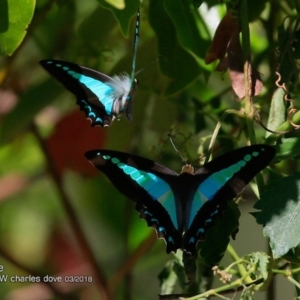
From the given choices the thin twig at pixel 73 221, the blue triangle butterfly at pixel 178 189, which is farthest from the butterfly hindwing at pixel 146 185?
the thin twig at pixel 73 221

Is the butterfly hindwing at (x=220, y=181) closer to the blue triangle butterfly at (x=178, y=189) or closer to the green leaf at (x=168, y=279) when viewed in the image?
the blue triangle butterfly at (x=178, y=189)

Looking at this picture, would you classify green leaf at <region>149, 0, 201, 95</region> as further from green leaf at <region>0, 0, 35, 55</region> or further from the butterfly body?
green leaf at <region>0, 0, 35, 55</region>

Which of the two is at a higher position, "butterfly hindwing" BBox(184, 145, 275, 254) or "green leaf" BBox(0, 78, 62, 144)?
"green leaf" BBox(0, 78, 62, 144)

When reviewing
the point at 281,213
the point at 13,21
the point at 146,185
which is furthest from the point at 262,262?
the point at 13,21

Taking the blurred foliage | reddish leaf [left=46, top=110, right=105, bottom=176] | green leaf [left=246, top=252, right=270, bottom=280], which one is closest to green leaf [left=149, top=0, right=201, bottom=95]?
the blurred foliage

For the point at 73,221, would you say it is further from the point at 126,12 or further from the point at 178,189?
the point at 126,12
